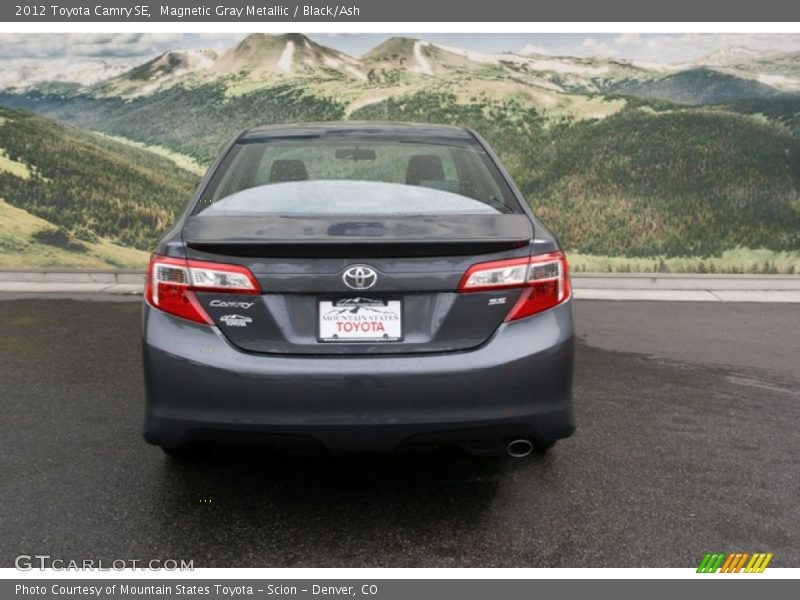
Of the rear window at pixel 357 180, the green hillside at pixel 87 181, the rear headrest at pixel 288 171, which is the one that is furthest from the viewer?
the green hillside at pixel 87 181

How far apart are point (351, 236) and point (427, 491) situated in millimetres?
1289

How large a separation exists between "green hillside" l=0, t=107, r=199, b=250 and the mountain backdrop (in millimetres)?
19

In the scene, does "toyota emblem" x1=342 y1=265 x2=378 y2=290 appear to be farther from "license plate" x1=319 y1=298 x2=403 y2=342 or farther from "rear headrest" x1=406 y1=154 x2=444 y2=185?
"rear headrest" x1=406 y1=154 x2=444 y2=185

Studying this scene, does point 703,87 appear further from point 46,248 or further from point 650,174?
point 46,248

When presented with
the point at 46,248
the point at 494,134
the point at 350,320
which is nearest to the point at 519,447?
the point at 350,320

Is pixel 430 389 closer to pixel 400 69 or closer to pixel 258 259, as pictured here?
pixel 258 259

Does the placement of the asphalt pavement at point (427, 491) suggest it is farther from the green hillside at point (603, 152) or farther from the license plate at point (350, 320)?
the green hillside at point (603, 152)

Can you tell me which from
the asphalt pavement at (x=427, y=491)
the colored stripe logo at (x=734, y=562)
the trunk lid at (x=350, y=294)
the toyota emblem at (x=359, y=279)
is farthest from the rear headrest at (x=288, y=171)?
the colored stripe logo at (x=734, y=562)

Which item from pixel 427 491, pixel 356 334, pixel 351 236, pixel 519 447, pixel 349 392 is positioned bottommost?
pixel 427 491

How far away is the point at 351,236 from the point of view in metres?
3.05

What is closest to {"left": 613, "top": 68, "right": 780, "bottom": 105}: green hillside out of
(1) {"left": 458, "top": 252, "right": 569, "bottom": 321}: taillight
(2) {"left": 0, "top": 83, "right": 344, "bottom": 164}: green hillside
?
(2) {"left": 0, "top": 83, "right": 344, "bottom": 164}: green hillside

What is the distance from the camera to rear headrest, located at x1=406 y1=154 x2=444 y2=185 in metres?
4.11

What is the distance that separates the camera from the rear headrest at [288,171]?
4.01m

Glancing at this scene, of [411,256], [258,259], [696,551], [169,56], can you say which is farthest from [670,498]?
[169,56]
